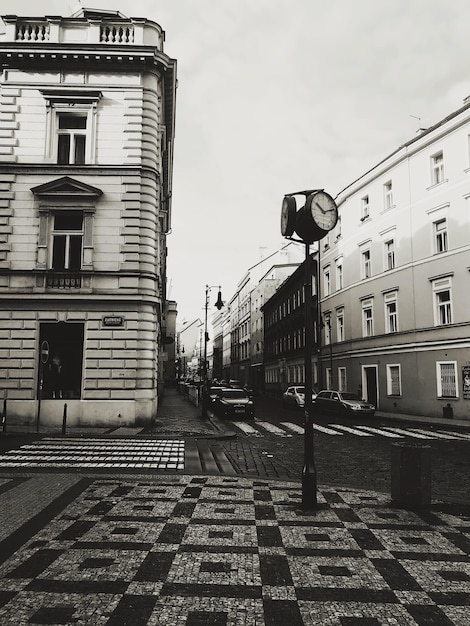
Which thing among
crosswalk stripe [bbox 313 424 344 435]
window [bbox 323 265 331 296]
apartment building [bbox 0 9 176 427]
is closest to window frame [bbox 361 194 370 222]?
window [bbox 323 265 331 296]

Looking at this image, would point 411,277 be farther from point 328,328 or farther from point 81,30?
point 81,30

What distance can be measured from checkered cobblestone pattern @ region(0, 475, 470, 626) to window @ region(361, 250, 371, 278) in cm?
2742

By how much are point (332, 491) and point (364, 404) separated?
19.6 meters

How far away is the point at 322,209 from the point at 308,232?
41 centimetres

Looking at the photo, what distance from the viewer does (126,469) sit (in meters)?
10.0

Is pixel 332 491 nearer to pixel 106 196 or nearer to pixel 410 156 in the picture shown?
pixel 106 196

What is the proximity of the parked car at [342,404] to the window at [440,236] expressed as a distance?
8.95m

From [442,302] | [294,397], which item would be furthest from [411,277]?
[294,397]

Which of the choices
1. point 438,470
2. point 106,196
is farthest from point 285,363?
point 438,470

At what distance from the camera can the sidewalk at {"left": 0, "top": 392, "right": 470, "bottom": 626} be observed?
389 cm

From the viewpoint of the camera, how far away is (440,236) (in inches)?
1057

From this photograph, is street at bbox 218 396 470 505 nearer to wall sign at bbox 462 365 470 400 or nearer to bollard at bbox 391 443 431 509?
A: bollard at bbox 391 443 431 509

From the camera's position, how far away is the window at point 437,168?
27.0m

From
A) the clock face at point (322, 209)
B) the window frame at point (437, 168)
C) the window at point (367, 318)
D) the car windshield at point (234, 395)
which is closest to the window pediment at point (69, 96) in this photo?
the car windshield at point (234, 395)
